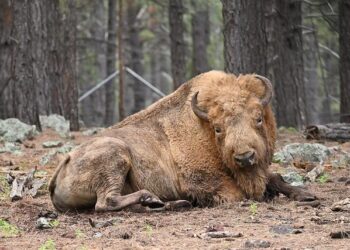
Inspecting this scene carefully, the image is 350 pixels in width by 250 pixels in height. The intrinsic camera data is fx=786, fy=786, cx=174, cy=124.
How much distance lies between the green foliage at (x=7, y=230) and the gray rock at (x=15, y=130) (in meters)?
6.43

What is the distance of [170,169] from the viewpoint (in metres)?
8.01

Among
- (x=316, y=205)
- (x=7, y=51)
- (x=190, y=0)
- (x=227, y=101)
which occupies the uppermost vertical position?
(x=190, y=0)

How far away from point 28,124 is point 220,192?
708cm

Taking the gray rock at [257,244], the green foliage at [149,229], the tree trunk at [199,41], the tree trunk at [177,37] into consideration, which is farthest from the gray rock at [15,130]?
the tree trunk at [199,41]

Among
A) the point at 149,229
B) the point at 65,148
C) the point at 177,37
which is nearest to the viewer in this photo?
the point at 149,229

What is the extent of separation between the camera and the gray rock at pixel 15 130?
42.9 feet

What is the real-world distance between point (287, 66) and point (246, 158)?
8.47m

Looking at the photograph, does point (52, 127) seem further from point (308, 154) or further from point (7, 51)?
point (308, 154)

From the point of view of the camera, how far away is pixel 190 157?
7980 millimetres

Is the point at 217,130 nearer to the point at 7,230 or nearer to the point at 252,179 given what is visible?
the point at 252,179

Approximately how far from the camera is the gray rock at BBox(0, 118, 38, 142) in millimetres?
13062

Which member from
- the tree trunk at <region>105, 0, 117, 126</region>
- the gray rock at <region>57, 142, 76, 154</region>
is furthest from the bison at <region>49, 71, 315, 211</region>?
the tree trunk at <region>105, 0, 117, 126</region>

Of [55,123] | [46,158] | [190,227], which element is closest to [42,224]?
[190,227]

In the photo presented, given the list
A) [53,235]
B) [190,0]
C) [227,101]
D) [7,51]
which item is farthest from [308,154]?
[190,0]
